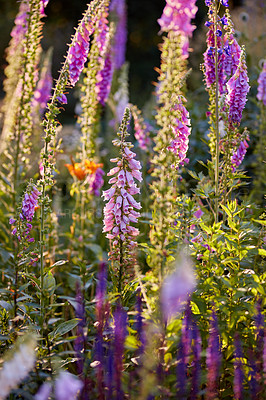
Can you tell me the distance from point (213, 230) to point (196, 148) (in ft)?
12.1

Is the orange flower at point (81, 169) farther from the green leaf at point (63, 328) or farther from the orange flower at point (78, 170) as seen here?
the green leaf at point (63, 328)

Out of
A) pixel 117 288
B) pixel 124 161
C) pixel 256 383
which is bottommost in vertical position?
pixel 256 383

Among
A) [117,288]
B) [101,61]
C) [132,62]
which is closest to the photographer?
[117,288]

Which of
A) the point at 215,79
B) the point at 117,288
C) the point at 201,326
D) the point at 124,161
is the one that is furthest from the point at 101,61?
the point at 201,326

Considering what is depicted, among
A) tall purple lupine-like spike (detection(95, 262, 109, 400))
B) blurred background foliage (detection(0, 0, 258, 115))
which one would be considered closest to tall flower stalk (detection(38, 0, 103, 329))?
tall purple lupine-like spike (detection(95, 262, 109, 400))

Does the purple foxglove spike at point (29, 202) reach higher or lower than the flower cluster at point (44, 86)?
lower

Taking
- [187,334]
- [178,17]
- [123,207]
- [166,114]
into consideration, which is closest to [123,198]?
[123,207]

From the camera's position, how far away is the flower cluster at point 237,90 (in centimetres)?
256

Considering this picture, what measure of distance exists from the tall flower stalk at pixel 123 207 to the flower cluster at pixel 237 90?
29.7 inches

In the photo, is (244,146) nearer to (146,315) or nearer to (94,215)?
(146,315)

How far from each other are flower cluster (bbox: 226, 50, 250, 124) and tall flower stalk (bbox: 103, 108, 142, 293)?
0.75 metres

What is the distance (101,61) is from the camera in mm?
3625

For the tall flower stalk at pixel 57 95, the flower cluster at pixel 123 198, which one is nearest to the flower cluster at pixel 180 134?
the flower cluster at pixel 123 198

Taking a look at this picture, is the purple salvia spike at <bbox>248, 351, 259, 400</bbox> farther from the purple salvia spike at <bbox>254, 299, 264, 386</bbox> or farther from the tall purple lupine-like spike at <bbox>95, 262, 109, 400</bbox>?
the tall purple lupine-like spike at <bbox>95, 262, 109, 400</bbox>
